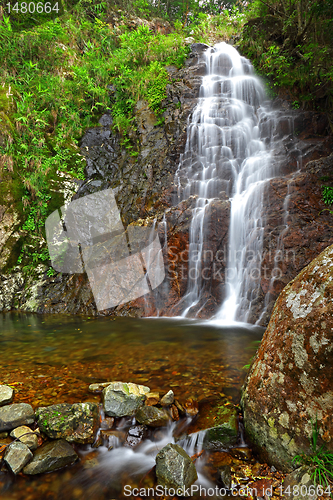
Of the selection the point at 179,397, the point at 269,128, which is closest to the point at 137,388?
the point at 179,397

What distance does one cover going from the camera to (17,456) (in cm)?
222

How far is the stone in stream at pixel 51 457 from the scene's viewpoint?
218 centimetres

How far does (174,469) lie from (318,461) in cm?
106

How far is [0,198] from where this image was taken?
31.0 feet

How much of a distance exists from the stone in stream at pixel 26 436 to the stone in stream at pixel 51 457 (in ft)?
0.23

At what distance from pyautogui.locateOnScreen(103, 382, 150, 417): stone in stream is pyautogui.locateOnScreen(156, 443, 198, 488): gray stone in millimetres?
691

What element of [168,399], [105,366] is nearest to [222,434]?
[168,399]

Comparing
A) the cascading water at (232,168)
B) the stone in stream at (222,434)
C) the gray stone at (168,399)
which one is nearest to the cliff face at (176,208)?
the cascading water at (232,168)

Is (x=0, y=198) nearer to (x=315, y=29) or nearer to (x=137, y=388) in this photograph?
(x=137, y=388)

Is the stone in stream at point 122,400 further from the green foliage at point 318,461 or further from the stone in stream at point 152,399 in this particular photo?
the green foliage at point 318,461

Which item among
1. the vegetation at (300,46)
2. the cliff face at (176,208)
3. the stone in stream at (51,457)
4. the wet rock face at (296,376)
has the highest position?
the vegetation at (300,46)

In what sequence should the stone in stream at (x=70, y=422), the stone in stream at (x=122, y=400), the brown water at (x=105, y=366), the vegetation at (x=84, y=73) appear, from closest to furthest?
the brown water at (x=105, y=366) < the stone in stream at (x=70, y=422) < the stone in stream at (x=122, y=400) < the vegetation at (x=84, y=73)

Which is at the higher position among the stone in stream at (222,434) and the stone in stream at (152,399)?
the stone in stream at (152,399)

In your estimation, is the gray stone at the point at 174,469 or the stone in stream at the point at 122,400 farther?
the stone in stream at the point at 122,400
